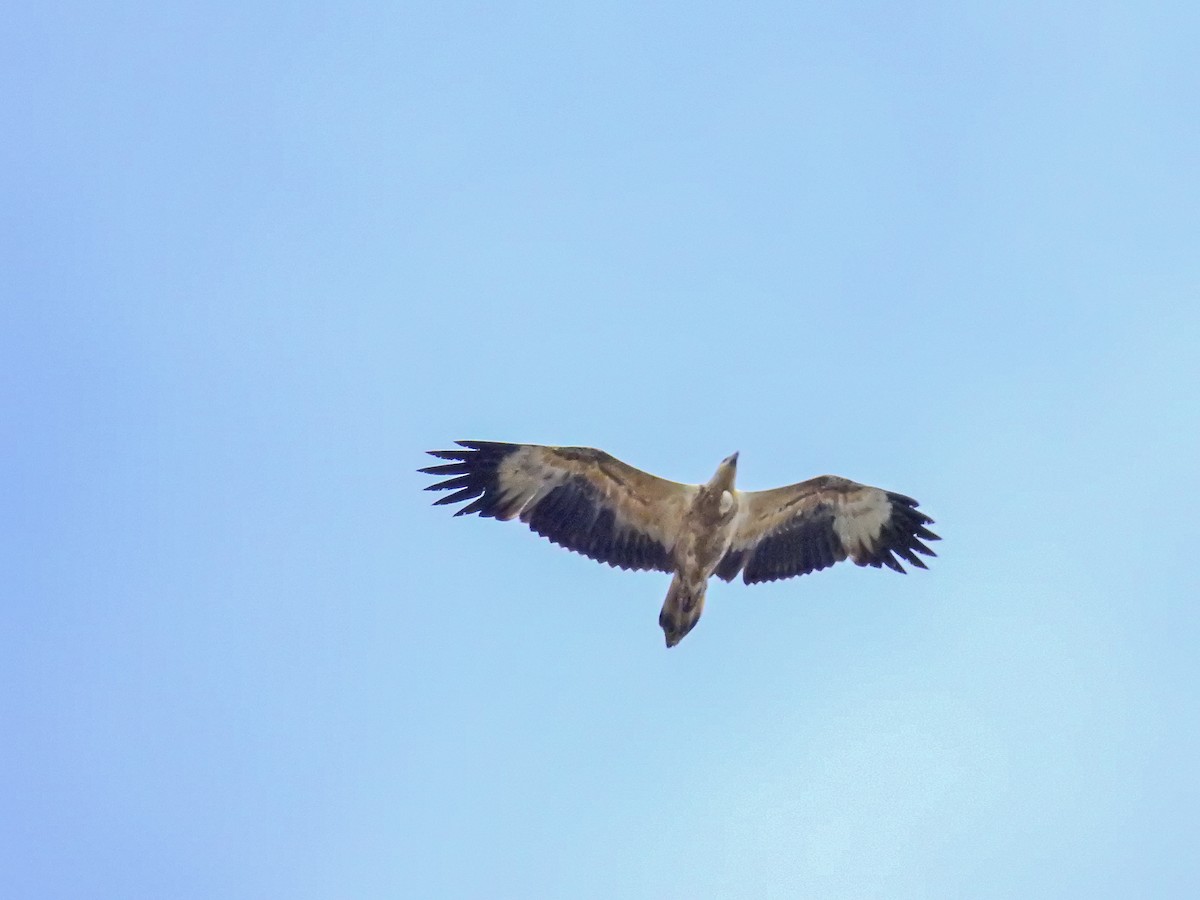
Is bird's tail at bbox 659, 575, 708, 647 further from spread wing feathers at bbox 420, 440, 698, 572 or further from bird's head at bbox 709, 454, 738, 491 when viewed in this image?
bird's head at bbox 709, 454, 738, 491

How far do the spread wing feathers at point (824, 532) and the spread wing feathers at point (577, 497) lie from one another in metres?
0.86

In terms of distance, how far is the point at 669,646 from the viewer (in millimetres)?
13633

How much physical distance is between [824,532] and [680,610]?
2.03 metres

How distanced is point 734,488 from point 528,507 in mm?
2261

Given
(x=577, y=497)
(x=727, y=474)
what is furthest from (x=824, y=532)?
(x=577, y=497)

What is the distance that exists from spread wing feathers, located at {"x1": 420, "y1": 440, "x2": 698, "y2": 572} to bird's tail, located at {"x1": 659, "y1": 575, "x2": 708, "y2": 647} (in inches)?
14.3

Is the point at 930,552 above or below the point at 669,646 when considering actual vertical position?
above

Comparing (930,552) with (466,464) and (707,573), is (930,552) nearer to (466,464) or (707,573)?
(707,573)

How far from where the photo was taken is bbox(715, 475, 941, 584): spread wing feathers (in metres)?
14.4

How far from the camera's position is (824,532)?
14.5 metres

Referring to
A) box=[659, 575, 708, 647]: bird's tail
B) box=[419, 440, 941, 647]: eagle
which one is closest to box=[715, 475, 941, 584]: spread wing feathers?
box=[419, 440, 941, 647]: eagle

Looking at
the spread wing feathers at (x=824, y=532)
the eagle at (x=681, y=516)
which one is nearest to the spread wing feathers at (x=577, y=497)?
the eagle at (x=681, y=516)

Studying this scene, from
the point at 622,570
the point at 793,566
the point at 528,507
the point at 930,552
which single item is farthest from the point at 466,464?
the point at 930,552

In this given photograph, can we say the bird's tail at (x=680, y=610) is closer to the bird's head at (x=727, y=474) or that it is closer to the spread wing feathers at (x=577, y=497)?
the spread wing feathers at (x=577, y=497)
